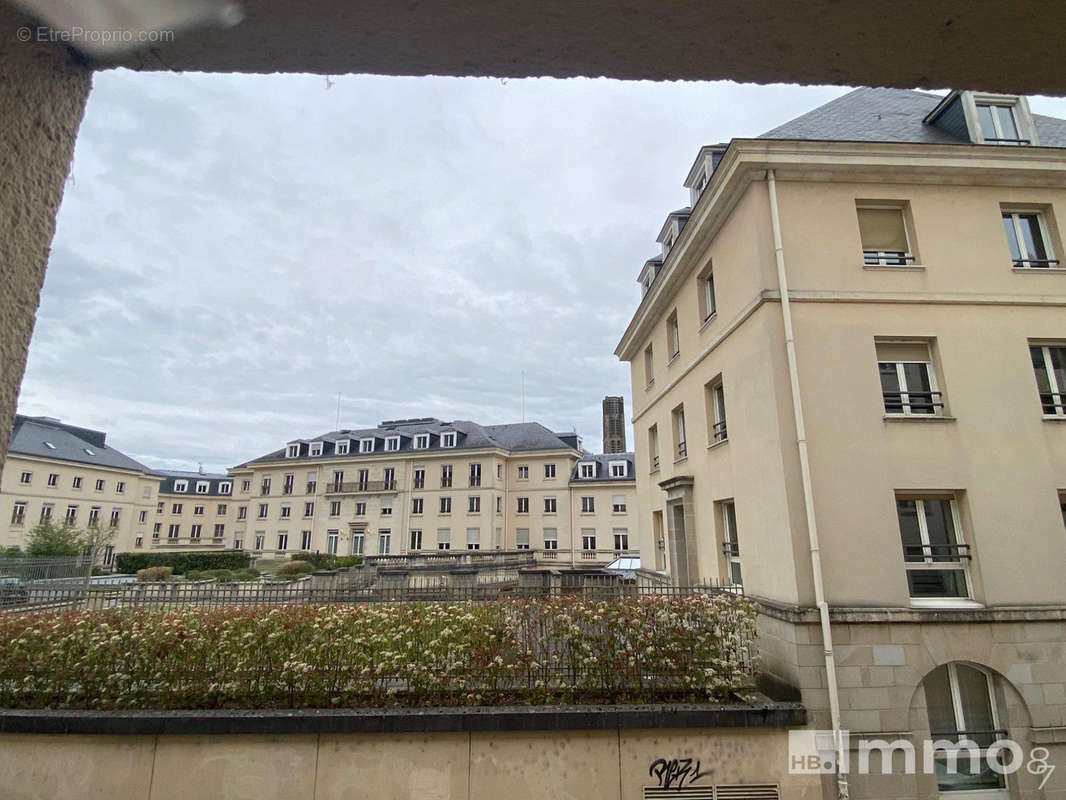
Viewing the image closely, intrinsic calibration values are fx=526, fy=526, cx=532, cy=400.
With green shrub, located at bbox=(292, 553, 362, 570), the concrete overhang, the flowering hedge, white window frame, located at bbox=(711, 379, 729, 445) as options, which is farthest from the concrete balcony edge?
green shrub, located at bbox=(292, 553, 362, 570)

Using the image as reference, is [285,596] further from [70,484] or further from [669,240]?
[70,484]

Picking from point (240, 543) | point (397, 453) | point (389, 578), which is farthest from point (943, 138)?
point (240, 543)

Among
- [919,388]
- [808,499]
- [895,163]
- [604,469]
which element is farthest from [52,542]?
[895,163]

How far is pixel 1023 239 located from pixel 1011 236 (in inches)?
8.6

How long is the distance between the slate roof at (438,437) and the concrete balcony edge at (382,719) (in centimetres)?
3346

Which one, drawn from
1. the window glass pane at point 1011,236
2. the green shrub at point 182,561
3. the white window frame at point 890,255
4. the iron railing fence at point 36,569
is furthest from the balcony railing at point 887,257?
the green shrub at point 182,561

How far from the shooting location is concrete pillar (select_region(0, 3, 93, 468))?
1045 mm

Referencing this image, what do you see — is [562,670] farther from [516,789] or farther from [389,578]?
[389,578]

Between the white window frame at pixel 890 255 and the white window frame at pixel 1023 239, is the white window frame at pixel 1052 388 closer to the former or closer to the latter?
the white window frame at pixel 1023 239

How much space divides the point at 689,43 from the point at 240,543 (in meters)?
57.2

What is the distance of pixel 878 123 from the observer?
37.5ft

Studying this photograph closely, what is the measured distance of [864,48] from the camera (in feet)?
4.12

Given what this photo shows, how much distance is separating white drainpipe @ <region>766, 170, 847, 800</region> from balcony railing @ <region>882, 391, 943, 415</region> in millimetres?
1794

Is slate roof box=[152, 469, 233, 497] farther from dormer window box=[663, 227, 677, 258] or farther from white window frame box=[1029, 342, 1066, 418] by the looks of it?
white window frame box=[1029, 342, 1066, 418]
